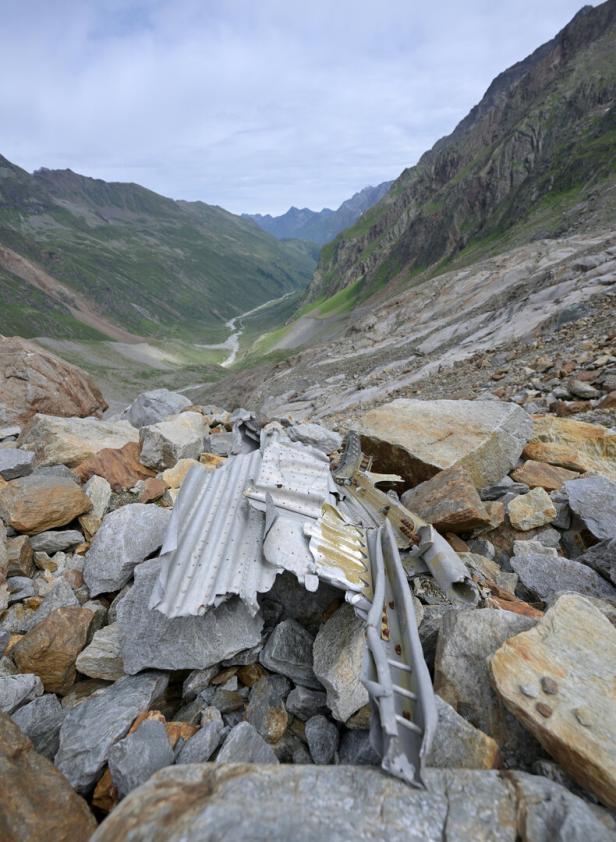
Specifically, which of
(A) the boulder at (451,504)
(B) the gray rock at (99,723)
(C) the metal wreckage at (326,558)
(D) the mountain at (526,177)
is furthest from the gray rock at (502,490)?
(D) the mountain at (526,177)

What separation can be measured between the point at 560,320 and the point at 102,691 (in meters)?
16.8

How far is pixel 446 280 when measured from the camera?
38.6m

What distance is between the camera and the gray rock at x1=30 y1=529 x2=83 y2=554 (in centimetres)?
463

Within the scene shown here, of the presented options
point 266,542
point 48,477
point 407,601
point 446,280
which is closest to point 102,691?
point 266,542

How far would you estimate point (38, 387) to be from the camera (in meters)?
11.5

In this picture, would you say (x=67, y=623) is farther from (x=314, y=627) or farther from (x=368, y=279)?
(x=368, y=279)

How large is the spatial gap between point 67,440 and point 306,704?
5.56 metres

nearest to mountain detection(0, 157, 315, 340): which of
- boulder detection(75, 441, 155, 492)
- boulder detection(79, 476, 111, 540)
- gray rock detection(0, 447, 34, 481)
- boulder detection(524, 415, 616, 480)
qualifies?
gray rock detection(0, 447, 34, 481)

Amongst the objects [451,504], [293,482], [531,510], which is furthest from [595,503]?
[293,482]

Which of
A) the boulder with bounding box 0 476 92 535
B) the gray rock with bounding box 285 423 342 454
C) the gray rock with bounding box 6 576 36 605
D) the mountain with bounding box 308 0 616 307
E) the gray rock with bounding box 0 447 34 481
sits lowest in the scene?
the gray rock with bounding box 285 423 342 454

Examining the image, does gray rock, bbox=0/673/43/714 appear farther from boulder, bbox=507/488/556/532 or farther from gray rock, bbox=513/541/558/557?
boulder, bbox=507/488/556/532

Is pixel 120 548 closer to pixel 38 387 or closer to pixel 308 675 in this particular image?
pixel 308 675

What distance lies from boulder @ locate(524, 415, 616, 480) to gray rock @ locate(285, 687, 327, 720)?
457 centimetres

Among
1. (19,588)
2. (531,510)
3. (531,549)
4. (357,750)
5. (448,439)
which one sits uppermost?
(19,588)
